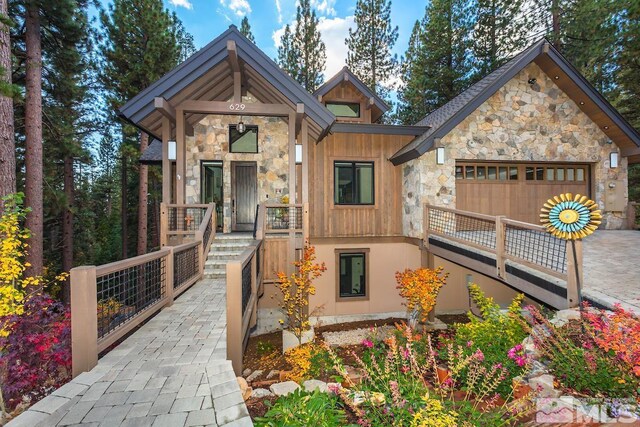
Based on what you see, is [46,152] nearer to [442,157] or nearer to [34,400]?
[34,400]

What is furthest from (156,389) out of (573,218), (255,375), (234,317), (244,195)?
(244,195)

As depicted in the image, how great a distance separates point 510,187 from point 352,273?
6.16m

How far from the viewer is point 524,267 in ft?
17.8

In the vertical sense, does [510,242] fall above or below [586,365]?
above

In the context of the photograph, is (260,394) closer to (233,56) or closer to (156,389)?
(156,389)

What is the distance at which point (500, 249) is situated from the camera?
582 cm

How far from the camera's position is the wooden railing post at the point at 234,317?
3498mm

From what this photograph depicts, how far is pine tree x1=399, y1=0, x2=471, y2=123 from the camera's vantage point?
15.3 metres

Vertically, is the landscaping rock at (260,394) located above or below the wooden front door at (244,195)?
below

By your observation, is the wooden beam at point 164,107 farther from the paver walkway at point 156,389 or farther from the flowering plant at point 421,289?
the flowering plant at point 421,289

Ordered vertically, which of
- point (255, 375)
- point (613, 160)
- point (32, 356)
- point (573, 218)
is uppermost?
point (613, 160)

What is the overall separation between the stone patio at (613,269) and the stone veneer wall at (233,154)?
314 inches
